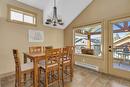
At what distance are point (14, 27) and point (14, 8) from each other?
2.32 ft

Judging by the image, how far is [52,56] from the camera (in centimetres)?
243

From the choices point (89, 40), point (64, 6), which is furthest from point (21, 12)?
point (89, 40)

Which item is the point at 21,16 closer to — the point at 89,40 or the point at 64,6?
the point at 64,6

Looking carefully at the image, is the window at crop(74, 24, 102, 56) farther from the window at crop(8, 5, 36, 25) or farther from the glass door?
the window at crop(8, 5, 36, 25)

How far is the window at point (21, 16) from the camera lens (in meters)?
A: 3.55

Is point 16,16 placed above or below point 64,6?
below

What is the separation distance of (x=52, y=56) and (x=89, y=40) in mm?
2727

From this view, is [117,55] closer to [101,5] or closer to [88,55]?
[88,55]

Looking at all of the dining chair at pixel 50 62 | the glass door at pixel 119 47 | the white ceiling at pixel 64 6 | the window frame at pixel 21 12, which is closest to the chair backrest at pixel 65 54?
Result: the dining chair at pixel 50 62

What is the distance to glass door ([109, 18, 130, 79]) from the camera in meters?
3.21

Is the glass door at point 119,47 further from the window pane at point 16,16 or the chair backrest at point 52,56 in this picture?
the window pane at point 16,16

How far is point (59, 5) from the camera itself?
435 centimetres

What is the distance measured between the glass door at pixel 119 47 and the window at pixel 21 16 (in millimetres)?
3271

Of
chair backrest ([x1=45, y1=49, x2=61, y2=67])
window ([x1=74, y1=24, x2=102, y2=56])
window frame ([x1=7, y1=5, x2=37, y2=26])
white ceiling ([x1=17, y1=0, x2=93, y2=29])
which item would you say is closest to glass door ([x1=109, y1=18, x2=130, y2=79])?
window ([x1=74, y1=24, x2=102, y2=56])
